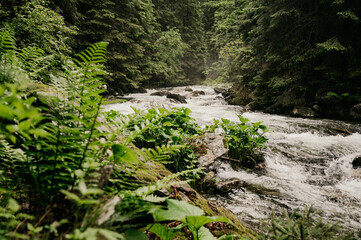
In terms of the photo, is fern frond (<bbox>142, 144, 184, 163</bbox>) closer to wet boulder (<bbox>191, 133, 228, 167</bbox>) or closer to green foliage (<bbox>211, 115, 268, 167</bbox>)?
wet boulder (<bbox>191, 133, 228, 167</bbox>)

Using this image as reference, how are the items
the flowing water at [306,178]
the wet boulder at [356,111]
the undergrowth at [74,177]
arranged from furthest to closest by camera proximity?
the wet boulder at [356,111] < the flowing water at [306,178] < the undergrowth at [74,177]

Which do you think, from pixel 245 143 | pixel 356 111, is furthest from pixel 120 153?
pixel 356 111

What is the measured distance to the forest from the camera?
2.37ft

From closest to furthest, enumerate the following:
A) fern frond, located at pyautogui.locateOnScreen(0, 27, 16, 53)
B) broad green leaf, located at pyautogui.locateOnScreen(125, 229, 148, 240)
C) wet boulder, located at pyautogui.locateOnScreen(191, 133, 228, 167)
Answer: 1. broad green leaf, located at pyautogui.locateOnScreen(125, 229, 148, 240)
2. fern frond, located at pyautogui.locateOnScreen(0, 27, 16, 53)
3. wet boulder, located at pyautogui.locateOnScreen(191, 133, 228, 167)

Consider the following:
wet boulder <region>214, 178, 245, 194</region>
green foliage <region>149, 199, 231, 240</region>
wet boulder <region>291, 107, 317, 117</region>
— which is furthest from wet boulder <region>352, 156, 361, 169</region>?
green foliage <region>149, 199, 231, 240</region>

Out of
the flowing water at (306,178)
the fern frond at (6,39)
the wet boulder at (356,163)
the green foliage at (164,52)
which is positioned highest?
the green foliage at (164,52)

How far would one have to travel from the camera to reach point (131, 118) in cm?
164

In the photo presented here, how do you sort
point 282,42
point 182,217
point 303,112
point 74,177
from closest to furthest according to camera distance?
point 74,177 → point 182,217 → point 303,112 → point 282,42

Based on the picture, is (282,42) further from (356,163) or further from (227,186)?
(227,186)

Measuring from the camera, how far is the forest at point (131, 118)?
2.37ft

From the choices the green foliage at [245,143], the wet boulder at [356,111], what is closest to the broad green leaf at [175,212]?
the green foliage at [245,143]

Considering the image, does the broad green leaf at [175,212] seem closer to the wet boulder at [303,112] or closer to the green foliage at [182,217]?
the green foliage at [182,217]

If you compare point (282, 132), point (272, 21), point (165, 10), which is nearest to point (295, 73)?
point (272, 21)

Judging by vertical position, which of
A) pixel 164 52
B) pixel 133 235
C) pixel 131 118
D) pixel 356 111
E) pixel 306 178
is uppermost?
pixel 164 52
